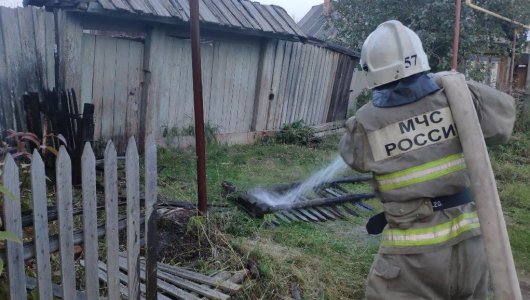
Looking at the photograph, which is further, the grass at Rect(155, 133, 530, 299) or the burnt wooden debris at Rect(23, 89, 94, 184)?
the burnt wooden debris at Rect(23, 89, 94, 184)

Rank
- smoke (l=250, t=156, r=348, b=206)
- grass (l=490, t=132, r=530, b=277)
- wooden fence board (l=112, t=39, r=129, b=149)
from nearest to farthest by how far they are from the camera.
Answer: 1. grass (l=490, t=132, r=530, b=277)
2. smoke (l=250, t=156, r=348, b=206)
3. wooden fence board (l=112, t=39, r=129, b=149)

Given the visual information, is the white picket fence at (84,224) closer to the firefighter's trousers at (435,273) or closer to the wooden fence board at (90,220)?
the wooden fence board at (90,220)

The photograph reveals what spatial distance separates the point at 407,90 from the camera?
226cm

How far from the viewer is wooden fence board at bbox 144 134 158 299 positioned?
8.34 feet

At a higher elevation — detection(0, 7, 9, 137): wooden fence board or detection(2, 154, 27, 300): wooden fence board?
detection(0, 7, 9, 137): wooden fence board

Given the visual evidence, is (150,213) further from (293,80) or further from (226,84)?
(293,80)

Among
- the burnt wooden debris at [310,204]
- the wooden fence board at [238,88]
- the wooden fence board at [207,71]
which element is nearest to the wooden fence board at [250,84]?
the wooden fence board at [238,88]

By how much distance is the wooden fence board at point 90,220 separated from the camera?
2334 mm

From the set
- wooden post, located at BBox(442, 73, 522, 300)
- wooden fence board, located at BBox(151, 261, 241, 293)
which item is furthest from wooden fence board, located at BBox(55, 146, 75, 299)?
wooden post, located at BBox(442, 73, 522, 300)

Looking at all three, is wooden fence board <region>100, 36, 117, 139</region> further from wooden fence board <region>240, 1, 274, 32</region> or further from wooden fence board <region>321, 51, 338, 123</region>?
wooden fence board <region>321, 51, 338, 123</region>

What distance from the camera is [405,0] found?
10.7 m

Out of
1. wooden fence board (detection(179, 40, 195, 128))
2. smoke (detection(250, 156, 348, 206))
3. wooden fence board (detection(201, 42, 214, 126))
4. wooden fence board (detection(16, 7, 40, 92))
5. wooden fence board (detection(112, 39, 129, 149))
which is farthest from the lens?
wooden fence board (detection(201, 42, 214, 126))

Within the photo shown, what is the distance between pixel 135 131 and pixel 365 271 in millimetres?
4620

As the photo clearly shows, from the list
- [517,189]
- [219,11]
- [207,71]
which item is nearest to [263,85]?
[207,71]
